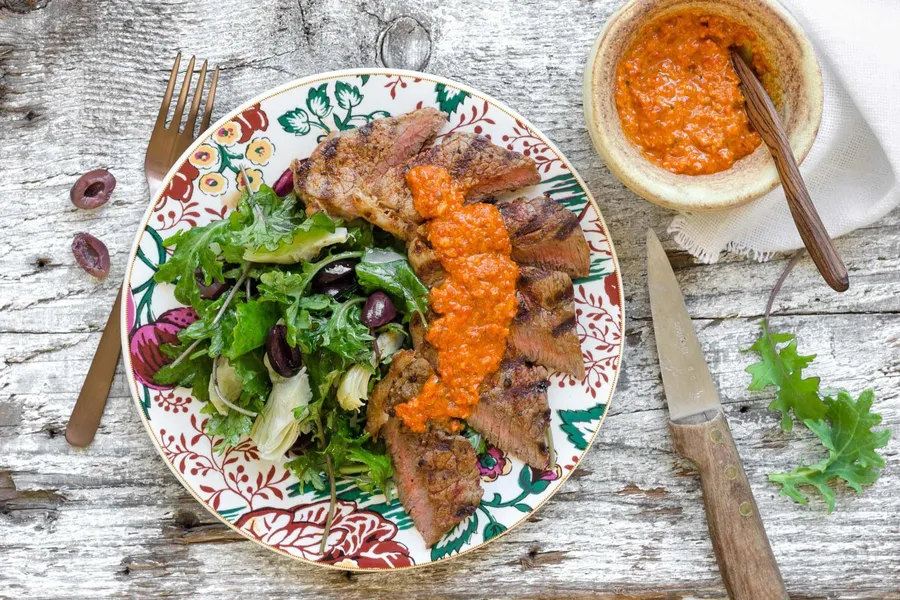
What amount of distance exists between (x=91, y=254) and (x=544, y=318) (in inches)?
81.7

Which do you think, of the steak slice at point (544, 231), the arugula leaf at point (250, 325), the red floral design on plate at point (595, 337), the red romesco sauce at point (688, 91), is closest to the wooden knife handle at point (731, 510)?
the red floral design on plate at point (595, 337)

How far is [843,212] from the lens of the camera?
3.12 metres

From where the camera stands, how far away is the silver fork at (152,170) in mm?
2984

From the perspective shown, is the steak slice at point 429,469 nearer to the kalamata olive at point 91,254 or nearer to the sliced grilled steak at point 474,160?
the sliced grilled steak at point 474,160

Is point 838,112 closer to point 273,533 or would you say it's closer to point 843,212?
point 843,212

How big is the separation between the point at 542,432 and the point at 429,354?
613 mm

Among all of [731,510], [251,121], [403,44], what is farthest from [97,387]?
[731,510]

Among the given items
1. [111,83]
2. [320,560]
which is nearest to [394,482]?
[320,560]

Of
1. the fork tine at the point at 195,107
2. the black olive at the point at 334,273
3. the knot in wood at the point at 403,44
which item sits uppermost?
the knot in wood at the point at 403,44

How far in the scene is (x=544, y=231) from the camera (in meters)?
2.82

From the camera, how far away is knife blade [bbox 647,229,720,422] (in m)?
3.08

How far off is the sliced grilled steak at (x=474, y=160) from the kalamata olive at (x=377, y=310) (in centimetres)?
56

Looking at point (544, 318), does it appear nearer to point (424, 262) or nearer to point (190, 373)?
point (424, 262)

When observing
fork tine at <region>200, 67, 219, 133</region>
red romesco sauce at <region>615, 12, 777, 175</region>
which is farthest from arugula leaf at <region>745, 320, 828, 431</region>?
fork tine at <region>200, 67, 219, 133</region>
